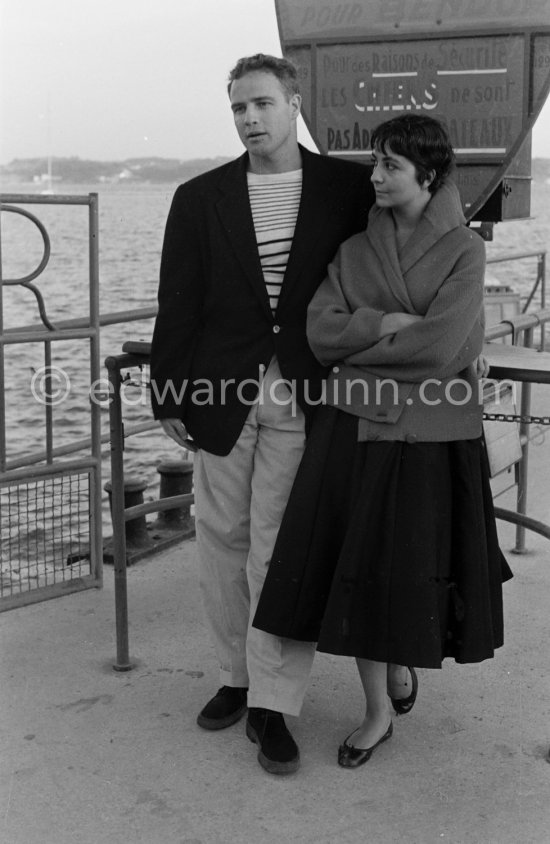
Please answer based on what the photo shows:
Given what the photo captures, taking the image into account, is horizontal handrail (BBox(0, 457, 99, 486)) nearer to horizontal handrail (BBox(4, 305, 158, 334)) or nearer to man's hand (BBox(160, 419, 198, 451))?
horizontal handrail (BBox(4, 305, 158, 334))

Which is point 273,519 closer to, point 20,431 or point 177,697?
point 177,697

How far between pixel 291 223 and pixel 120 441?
86 cm

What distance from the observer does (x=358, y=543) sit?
2518 mm

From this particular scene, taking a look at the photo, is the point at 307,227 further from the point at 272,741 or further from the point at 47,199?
the point at 47,199

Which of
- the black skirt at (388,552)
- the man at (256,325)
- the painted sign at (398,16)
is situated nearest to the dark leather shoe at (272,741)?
the man at (256,325)

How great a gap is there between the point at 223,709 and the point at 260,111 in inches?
61.8

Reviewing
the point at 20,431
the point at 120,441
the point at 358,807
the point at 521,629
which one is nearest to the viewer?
the point at 358,807

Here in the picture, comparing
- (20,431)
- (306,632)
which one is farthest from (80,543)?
(20,431)

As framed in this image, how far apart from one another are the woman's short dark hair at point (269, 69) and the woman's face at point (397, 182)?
32cm

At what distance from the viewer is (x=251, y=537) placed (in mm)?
2805

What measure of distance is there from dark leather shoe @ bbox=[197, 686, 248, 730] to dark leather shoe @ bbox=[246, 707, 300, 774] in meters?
0.09

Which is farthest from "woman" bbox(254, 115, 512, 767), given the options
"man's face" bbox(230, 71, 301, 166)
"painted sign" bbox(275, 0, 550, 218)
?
"painted sign" bbox(275, 0, 550, 218)

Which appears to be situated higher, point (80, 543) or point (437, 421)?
point (437, 421)

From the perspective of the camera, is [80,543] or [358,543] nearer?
[358,543]
